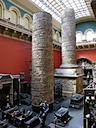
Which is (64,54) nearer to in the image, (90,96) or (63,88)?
(63,88)

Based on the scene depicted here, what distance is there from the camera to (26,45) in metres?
12.2

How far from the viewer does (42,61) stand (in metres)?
8.04

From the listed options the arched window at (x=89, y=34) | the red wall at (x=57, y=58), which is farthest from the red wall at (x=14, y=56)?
the arched window at (x=89, y=34)

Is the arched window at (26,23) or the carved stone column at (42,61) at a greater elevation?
the arched window at (26,23)

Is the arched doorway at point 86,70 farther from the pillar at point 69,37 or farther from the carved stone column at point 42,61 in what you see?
the carved stone column at point 42,61

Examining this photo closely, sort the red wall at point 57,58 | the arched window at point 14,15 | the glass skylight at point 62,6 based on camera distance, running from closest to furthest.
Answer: the arched window at point 14,15
the glass skylight at point 62,6
the red wall at point 57,58

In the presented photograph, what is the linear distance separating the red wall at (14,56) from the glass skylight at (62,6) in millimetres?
4951

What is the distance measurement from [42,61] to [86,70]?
10.2 metres

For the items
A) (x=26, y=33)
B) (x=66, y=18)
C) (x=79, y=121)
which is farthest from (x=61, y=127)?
(x=66, y=18)

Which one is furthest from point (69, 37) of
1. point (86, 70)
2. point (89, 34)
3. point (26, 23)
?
point (89, 34)

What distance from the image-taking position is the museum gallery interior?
A: 644 cm

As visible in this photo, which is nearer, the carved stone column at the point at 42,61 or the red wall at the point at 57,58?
the carved stone column at the point at 42,61

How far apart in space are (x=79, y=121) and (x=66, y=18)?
29.3 feet

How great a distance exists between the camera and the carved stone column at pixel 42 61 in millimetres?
8016
